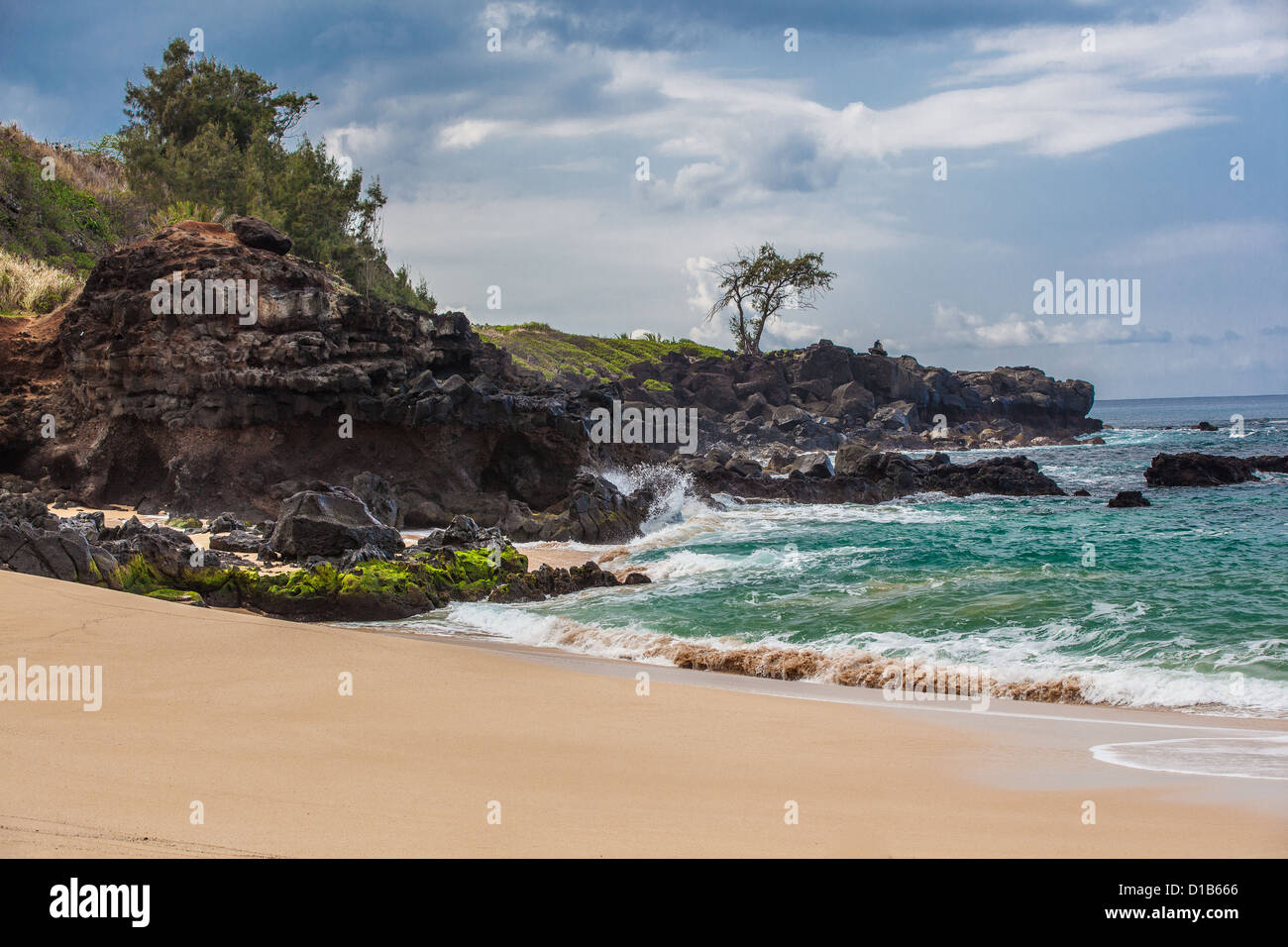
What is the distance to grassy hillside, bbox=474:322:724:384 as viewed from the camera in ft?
229

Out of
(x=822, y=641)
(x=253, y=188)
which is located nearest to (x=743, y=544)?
(x=822, y=641)

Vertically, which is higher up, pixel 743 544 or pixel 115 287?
pixel 115 287

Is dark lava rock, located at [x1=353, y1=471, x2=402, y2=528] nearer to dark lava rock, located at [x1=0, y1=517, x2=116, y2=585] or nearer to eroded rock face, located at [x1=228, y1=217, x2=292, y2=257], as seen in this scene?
eroded rock face, located at [x1=228, y1=217, x2=292, y2=257]

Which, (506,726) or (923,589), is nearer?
(506,726)

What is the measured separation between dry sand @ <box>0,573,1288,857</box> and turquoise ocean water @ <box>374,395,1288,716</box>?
161 centimetres

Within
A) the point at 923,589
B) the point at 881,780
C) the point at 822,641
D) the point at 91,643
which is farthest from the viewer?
the point at 923,589

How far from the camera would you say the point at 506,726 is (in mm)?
6301

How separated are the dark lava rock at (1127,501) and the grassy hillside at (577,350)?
138 ft

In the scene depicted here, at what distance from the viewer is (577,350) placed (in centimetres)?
8144

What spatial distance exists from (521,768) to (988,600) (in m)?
9.31

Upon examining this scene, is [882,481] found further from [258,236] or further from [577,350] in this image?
[577,350]
